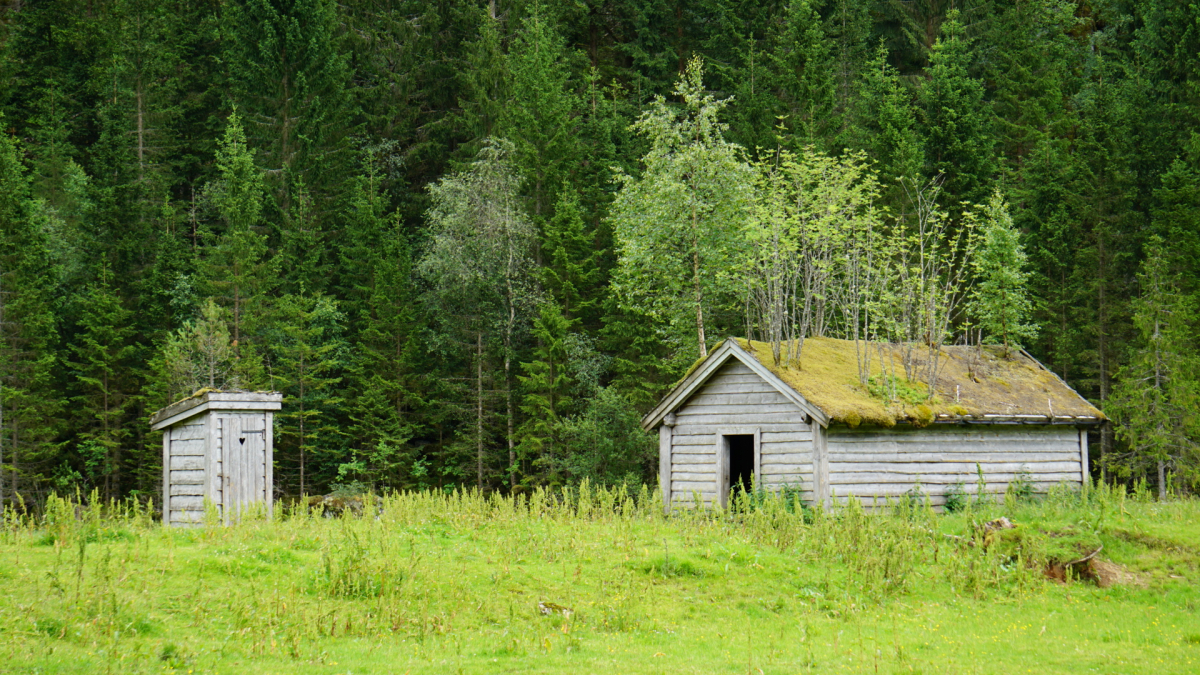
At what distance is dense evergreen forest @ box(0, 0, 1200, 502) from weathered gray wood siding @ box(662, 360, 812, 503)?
648cm

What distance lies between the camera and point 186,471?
17.5 m

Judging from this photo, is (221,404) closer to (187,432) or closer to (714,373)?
(187,432)

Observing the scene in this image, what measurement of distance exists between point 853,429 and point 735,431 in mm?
2429

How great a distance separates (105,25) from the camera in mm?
45375

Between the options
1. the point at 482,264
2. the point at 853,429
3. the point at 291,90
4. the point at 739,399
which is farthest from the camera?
the point at 291,90

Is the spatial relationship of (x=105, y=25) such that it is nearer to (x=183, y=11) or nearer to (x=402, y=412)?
(x=183, y=11)

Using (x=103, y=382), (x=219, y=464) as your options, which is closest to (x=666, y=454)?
(x=219, y=464)

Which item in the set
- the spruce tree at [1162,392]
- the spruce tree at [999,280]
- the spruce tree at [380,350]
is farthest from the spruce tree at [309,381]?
the spruce tree at [1162,392]

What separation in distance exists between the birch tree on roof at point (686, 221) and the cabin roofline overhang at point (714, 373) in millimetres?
8300

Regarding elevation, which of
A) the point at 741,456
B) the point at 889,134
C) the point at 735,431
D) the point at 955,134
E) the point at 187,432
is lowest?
the point at 741,456

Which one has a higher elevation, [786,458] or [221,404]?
[221,404]

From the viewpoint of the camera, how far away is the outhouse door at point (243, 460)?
16672 mm

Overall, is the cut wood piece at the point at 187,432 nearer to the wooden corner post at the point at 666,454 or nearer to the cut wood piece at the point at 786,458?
the wooden corner post at the point at 666,454

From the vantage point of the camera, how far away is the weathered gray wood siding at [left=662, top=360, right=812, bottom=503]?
66.7 ft
